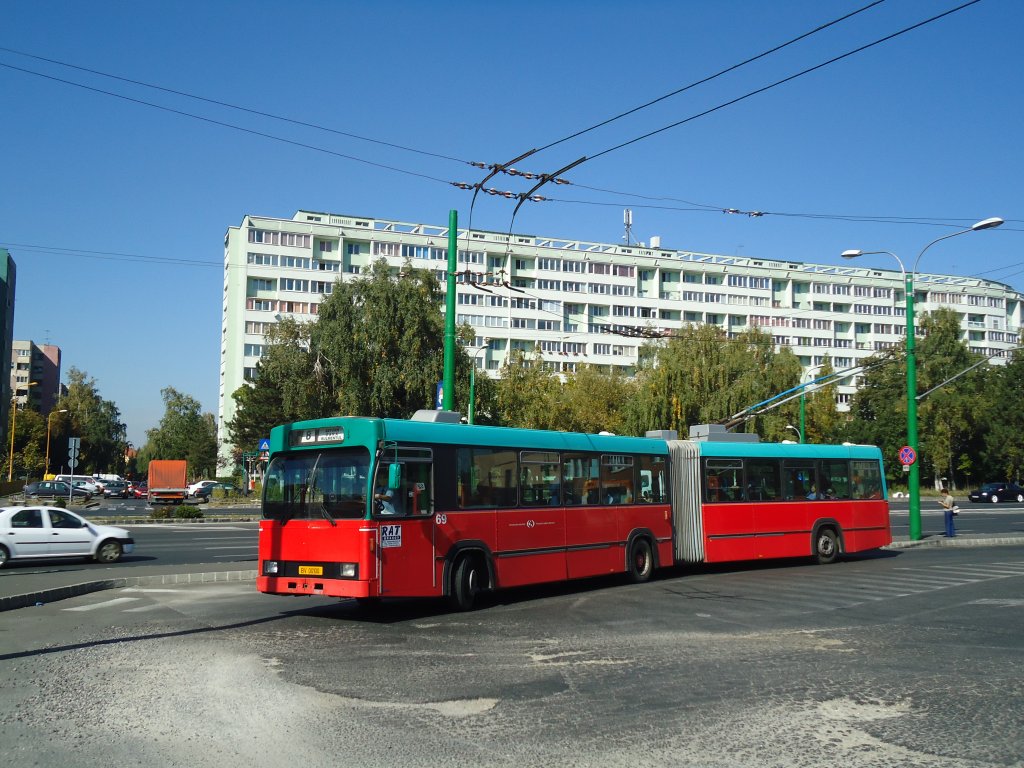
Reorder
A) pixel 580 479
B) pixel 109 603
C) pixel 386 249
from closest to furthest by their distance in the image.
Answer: pixel 109 603 < pixel 580 479 < pixel 386 249

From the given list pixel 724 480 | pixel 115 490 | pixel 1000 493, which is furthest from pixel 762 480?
pixel 115 490

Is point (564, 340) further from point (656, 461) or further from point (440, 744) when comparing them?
point (440, 744)

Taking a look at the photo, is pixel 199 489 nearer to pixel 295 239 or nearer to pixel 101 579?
pixel 295 239

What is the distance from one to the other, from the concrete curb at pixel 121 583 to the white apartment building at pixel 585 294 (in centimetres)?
5442

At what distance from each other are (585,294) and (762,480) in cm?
7612

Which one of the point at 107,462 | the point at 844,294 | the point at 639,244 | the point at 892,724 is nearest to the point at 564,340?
the point at 639,244

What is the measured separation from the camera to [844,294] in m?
108

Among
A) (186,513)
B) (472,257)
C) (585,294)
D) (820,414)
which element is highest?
(472,257)

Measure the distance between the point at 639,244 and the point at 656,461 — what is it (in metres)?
89.2

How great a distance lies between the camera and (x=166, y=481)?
5575 cm

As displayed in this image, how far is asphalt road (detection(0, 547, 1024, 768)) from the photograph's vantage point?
6289mm

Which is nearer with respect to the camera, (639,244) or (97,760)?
(97,760)

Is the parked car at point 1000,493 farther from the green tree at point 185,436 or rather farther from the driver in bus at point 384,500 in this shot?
the green tree at point 185,436

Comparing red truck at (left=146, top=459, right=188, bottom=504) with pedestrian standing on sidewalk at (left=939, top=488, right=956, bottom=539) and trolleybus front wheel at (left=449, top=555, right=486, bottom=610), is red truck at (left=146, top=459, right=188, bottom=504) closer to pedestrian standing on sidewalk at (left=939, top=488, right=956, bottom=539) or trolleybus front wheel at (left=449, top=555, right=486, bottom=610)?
pedestrian standing on sidewalk at (left=939, top=488, right=956, bottom=539)
